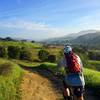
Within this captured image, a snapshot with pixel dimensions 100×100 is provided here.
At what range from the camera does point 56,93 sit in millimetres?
17719

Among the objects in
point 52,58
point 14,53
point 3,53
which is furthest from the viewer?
point 14,53

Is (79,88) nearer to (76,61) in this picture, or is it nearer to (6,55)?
(76,61)

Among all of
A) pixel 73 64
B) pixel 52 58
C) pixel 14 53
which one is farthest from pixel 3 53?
Result: pixel 73 64

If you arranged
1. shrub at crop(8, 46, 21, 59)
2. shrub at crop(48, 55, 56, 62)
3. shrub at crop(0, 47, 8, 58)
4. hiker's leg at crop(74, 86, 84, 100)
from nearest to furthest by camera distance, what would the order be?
hiker's leg at crop(74, 86, 84, 100) → shrub at crop(48, 55, 56, 62) → shrub at crop(0, 47, 8, 58) → shrub at crop(8, 46, 21, 59)

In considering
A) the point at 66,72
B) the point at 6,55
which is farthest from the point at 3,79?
the point at 6,55

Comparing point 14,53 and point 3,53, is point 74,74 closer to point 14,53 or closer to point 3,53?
point 3,53

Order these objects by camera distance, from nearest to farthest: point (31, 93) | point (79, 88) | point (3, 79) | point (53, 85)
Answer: point (79, 88), point (31, 93), point (3, 79), point (53, 85)

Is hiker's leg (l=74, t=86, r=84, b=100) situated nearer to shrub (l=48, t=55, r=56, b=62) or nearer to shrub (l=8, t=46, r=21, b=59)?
shrub (l=48, t=55, r=56, b=62)

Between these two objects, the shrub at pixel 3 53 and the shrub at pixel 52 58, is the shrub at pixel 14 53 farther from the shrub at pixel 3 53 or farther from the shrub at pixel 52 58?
the shrub at pixel 52 58

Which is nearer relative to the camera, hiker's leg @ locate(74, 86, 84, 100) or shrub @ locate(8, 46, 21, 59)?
hiker's leg @ locate(74, 86, 84, 100)

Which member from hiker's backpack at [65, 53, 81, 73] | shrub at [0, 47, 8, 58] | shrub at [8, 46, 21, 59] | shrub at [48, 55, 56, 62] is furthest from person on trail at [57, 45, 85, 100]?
shrub at [8, 46, 21, 59]

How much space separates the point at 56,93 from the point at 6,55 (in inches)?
2451

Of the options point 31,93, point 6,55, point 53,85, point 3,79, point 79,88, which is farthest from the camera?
point 6,55

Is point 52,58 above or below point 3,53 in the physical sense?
below
